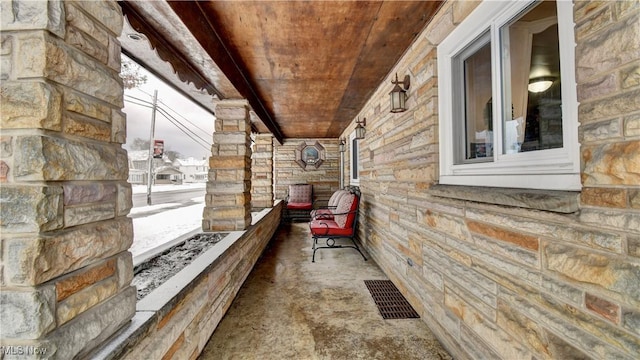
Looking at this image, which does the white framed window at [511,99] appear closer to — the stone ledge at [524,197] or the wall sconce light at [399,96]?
the stone ledge at [524,197]

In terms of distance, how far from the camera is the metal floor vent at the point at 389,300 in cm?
211

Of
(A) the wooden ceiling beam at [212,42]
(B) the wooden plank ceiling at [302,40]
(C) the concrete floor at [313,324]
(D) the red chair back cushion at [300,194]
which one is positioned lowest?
(C) the concrete floor at [313,324]

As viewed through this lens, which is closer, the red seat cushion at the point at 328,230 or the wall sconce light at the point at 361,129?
the red seat cushion at the point at 328,230

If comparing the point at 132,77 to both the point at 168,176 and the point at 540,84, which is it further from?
the point at 168,176

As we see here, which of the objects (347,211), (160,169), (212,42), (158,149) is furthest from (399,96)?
(160,169)

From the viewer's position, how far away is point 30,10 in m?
0.69

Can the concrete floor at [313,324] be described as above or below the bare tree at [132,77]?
below

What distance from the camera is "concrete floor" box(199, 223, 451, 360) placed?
168 centimetres

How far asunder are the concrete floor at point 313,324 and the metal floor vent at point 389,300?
59 mm

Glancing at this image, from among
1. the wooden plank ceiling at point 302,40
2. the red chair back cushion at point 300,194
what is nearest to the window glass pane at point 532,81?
the wooden plank ceiling at point 302,40

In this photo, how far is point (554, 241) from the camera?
0.97 metres

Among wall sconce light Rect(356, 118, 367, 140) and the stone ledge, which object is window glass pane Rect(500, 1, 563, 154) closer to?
the stone ledge

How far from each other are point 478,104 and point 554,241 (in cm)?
99

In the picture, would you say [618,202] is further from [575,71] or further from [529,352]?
[529,352]
